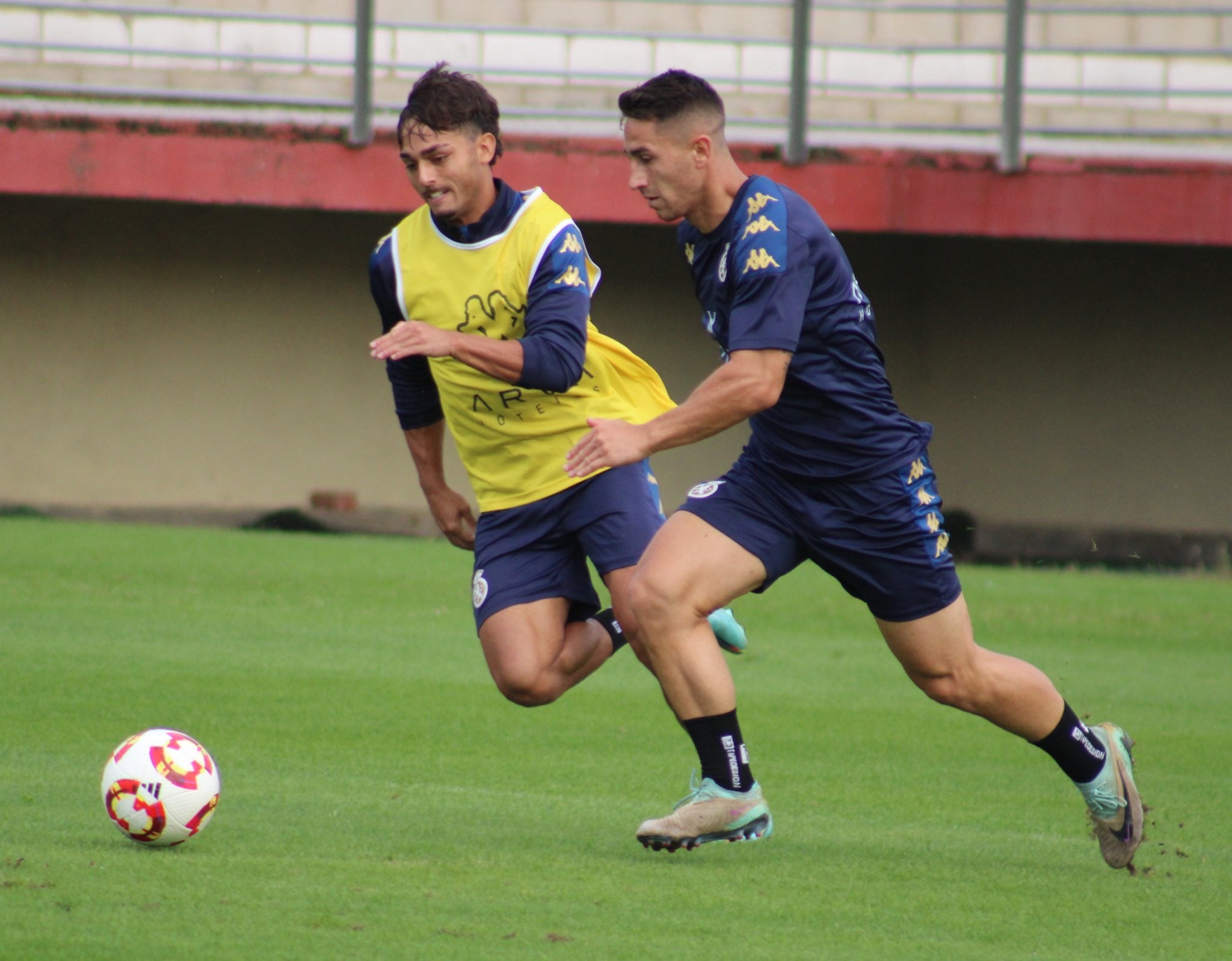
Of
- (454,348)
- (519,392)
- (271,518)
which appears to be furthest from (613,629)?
(271,518)

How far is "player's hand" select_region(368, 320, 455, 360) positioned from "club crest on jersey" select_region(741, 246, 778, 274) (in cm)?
96

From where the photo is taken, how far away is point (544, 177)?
49.8ft

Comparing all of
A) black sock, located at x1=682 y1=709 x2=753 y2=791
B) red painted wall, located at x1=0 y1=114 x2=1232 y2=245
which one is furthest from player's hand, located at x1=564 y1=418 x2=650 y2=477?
red painted wall, located at x1=0 y1=114 x2=1232 y2=245


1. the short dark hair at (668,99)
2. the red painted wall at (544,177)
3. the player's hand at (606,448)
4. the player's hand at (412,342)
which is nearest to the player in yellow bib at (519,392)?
the player's hand at (412,342)

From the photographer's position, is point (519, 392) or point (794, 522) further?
point (519, 392)

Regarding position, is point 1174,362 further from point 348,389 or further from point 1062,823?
point 1062,823

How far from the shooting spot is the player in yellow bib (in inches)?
226

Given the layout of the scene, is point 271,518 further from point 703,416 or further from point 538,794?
point 703,416

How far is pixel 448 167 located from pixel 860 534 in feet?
6.12

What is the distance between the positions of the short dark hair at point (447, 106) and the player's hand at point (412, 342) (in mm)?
779

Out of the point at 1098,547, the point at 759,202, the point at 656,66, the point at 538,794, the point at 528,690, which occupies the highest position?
the point at 656,66

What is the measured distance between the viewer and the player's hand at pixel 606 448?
494 centimetres

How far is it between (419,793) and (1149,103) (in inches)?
497

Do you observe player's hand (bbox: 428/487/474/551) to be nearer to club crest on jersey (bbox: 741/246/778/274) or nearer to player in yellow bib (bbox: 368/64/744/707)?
player in yellow bib (bbox: 368/64/744/707)
